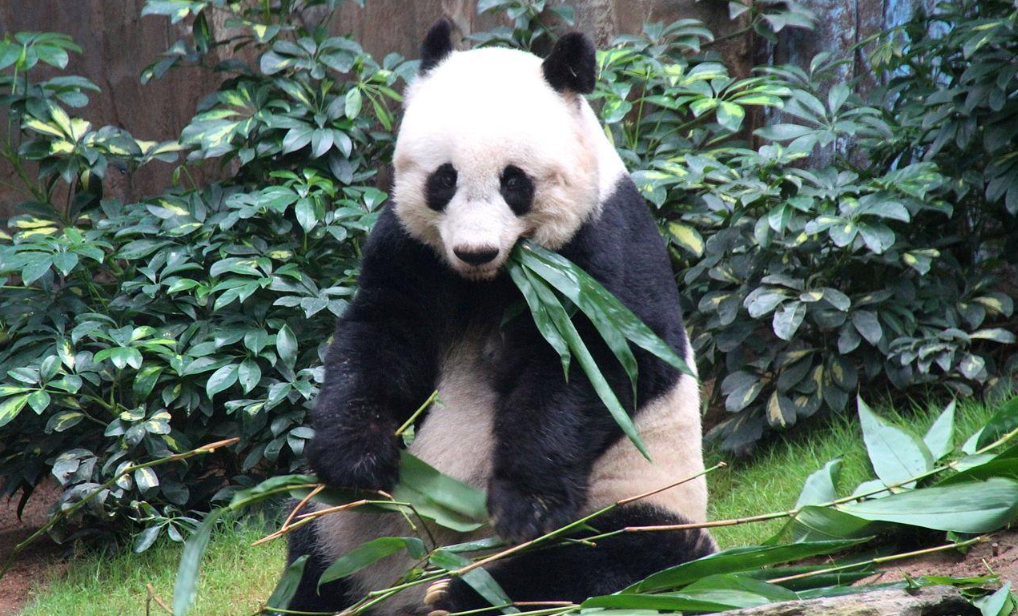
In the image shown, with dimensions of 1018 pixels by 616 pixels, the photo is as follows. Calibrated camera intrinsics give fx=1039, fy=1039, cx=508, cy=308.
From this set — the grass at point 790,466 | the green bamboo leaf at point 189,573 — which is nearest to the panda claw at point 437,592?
the green bamboo leaf at point 189,573

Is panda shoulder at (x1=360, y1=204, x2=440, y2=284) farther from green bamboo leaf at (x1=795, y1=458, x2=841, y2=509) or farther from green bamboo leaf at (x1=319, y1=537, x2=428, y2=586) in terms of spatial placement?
green bamboo leaf at (x1=795, y1=458, x2=841, y2=509)

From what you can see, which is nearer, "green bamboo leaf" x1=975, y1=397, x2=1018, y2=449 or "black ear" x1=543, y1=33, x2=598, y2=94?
"black ear" x1=543, y1=33, x2=598, y2=94

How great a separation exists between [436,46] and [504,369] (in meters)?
1.03

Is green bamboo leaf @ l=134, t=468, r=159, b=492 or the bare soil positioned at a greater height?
the bare soil

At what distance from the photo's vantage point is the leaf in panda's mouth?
9.37ft

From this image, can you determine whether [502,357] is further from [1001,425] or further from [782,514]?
[1001,425]

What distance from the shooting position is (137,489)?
488 cm

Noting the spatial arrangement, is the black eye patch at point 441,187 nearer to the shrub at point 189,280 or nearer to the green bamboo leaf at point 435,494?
the green bamboo leaf at point 435,494

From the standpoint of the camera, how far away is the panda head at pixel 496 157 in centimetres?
286

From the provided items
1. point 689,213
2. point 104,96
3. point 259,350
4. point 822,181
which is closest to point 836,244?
point 822,181

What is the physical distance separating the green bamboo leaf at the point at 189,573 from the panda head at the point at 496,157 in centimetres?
98

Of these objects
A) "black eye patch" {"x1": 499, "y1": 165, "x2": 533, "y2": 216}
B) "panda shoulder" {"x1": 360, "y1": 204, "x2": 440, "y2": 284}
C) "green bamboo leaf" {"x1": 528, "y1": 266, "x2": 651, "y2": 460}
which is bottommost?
"green bamboo leaf" {"x1": 528, "y1": 266, "x2": 651, "y2": 460}

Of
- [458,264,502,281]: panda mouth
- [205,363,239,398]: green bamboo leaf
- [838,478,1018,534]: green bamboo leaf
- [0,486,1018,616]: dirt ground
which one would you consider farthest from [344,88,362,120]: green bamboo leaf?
[838,478,1018,534]: green bamboo leaf

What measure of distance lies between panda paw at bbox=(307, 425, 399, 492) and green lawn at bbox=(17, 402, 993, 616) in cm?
143
